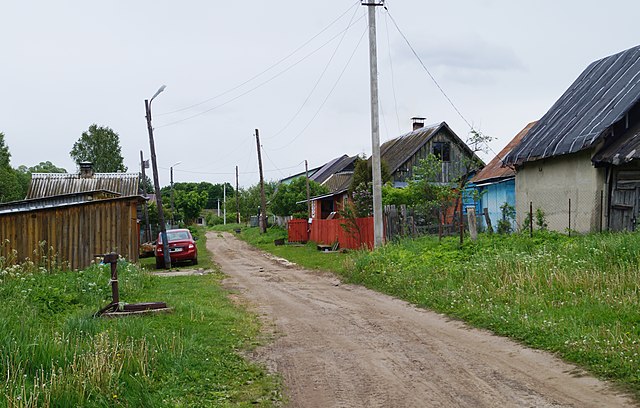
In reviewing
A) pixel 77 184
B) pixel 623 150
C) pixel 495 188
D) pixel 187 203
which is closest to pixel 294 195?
pixel 77 184

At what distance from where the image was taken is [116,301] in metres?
9.89

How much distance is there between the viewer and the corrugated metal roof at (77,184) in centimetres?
3522

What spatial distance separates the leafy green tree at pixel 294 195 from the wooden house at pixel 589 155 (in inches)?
831

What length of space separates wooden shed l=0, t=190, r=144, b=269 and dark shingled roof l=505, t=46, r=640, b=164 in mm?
12696

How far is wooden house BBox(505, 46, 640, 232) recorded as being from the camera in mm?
15805

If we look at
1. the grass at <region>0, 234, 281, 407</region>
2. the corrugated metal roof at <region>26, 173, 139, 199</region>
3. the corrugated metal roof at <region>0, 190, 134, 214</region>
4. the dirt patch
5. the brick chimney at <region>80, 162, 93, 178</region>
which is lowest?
the dirt patch

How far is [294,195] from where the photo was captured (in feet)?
136

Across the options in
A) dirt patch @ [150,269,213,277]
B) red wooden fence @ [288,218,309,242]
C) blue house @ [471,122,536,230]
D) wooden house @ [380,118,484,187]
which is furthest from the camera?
red wooden fence @ [288,218,309,242]

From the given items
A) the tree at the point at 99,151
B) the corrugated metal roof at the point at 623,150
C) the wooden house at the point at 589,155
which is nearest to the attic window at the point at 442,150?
the wooden house at the point at 589,155

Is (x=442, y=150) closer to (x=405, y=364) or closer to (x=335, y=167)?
(x=335, y=167)

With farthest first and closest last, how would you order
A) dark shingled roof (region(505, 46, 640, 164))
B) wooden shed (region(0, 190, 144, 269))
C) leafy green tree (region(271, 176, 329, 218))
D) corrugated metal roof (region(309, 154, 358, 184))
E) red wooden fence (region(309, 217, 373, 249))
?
corrugated metal roof (region(309, 154, 358, 184)), leafy green tree (region(271, 176, 329, 218)), red wooden fence (region(309, 217, 373, 249)), wooden shed (region(0, 190, 144, 269)), dark shingled roof (region(505, 46, 640, 164))

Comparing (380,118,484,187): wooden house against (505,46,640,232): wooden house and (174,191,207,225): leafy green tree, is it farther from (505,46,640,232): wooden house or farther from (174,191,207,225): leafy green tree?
(174,191,207,225): leafy green tree

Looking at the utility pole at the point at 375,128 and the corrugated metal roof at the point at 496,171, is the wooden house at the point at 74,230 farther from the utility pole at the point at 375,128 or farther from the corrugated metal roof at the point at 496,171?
the corrugated metal roof at the point at 496,171

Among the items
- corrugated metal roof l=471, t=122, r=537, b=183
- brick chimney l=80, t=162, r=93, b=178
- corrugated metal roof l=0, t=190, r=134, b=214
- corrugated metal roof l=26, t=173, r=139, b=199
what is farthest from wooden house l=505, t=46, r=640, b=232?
brick chimney l=80, t=162, r=93, b=178
